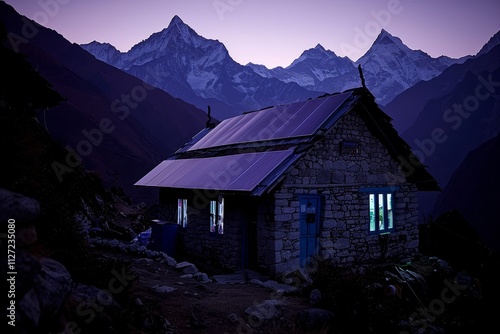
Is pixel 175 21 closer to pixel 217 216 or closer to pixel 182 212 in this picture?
pixel 182 212

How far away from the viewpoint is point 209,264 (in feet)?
39.5

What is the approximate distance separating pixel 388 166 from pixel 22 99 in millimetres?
13583

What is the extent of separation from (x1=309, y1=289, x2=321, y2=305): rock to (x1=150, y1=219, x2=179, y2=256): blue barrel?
24.0ft

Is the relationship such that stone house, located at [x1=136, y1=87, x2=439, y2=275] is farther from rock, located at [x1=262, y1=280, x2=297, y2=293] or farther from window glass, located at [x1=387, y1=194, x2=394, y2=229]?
rock, located at [x1=262, y1=280, x2=297, y2=293]

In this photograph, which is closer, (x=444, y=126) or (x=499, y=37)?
(x=444, y=126)

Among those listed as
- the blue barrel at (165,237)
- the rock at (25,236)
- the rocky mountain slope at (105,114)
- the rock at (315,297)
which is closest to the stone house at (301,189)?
the blue barrel at (165,237)

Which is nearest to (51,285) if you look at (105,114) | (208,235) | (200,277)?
(200,277)

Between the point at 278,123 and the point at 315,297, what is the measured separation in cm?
746

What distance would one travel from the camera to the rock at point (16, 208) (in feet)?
13.3

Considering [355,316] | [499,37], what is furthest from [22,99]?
[499,37]

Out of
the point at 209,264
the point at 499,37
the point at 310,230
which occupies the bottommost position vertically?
the point at 209,264

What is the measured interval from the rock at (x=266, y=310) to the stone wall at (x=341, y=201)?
8.37 feet

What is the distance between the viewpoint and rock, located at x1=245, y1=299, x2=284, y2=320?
682cm

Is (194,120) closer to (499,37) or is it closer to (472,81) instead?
(472,81)
